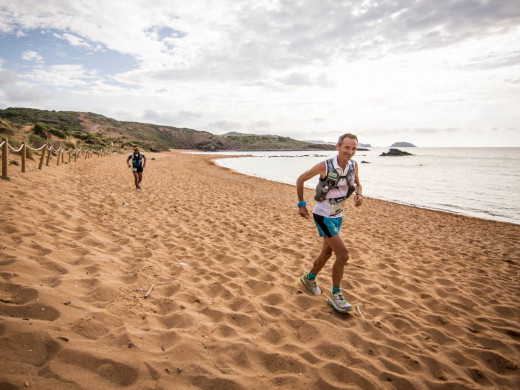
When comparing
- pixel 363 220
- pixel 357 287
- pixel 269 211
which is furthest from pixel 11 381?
pixel 363 220

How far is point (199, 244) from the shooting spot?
17.8 feet

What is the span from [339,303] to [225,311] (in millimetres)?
1536

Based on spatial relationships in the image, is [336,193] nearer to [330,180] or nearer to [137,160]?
[330,180]

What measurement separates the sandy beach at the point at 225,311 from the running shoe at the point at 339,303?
82 millimetres

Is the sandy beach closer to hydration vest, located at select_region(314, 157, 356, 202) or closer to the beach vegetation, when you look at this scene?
hydration vest, located at select_region(314, 157, 356, 202)

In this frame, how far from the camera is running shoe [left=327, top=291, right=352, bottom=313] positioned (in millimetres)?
3391

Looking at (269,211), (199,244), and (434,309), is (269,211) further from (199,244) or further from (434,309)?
(434,309)

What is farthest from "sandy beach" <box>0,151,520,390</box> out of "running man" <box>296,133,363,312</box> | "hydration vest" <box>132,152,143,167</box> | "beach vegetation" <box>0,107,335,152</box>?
"beach vegetation" <box>0,107,335,152</box>

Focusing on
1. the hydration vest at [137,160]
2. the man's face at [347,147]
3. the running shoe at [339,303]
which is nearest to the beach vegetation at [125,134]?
the hydration vest at [137,160]

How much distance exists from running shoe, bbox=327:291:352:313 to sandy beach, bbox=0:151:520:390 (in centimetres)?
Result: 8

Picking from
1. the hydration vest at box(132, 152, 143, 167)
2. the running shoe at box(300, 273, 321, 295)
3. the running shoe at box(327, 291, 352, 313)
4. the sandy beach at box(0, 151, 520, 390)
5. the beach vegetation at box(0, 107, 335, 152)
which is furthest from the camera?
the beach vegetation at box(0, 107, 335, 152)

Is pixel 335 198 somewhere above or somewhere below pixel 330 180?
below

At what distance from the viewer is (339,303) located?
3.45 meters

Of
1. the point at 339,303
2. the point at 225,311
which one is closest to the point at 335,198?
the point at 339,303
